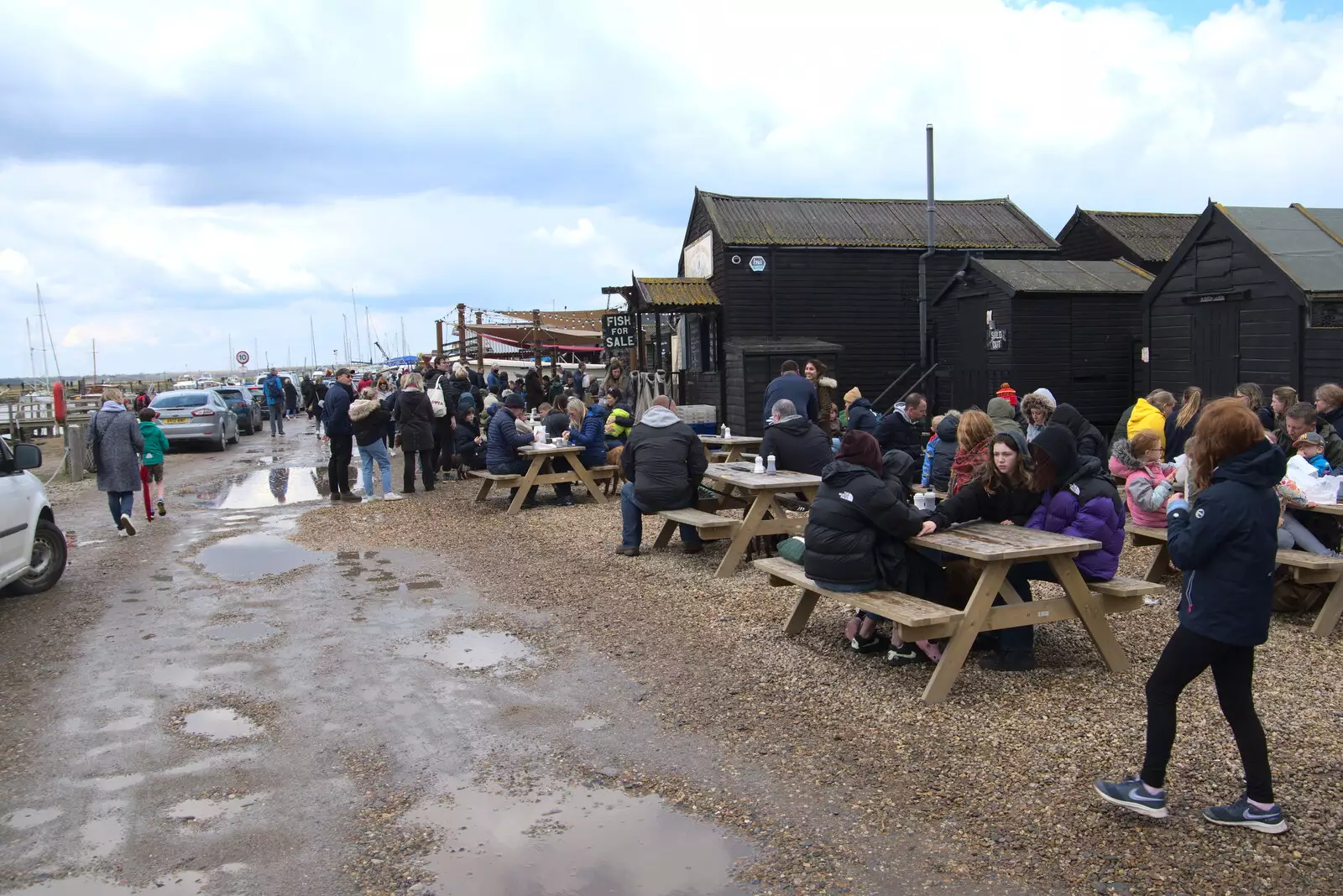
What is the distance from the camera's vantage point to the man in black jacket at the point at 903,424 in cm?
1112

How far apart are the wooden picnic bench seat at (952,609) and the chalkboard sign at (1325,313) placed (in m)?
9.13

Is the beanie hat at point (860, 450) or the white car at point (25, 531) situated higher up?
the beanie hat at point (860, 450)

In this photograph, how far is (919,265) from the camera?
23453mm

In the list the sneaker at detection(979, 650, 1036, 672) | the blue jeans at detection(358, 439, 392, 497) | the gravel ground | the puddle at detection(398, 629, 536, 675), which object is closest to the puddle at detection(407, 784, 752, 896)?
the gravel ground

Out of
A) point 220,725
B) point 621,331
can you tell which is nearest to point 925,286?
point 621,331

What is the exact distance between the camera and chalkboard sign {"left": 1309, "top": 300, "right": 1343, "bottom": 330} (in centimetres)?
1284

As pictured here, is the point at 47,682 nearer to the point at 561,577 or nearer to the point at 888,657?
the point at 561,577

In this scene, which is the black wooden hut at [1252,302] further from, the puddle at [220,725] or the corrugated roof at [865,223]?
the puddle at [220,725]

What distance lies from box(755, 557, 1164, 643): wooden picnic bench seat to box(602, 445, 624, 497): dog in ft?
24.1

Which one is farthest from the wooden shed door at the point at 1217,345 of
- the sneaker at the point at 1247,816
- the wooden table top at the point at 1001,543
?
the sneaker at the point at 1247,816

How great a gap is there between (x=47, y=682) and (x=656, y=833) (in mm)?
4410

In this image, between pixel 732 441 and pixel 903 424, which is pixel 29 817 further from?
pixel 732 441

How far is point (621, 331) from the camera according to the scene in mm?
23953

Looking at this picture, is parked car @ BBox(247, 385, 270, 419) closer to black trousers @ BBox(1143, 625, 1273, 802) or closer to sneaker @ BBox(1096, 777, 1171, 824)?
sneaker @ BBox(1096, 777, 1171, 824)
